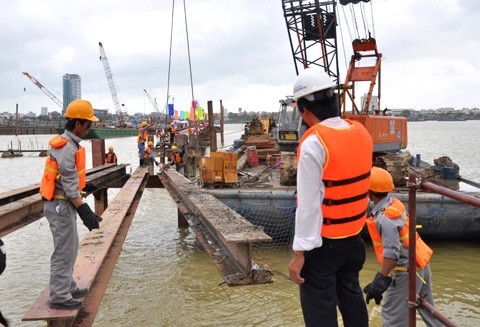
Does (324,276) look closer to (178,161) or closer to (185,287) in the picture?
(185,287)

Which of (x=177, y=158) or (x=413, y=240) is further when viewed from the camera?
(x=177, y=158)

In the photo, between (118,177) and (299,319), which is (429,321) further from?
(118,177)

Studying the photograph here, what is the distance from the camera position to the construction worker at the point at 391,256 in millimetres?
3291

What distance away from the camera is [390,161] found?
10.7 metres

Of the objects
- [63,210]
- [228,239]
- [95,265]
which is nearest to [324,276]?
[228,239]

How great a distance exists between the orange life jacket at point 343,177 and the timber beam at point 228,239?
1407 mm

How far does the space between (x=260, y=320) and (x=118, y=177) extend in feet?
24.6

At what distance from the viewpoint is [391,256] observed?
3.25 meters

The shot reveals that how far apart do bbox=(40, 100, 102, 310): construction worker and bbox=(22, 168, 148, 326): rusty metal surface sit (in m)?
0.13

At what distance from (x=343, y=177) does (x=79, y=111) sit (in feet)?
7.56

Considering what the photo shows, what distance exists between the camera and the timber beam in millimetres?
3748

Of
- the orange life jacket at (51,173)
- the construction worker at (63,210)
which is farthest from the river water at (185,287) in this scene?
the orange life jacket at (51,173)

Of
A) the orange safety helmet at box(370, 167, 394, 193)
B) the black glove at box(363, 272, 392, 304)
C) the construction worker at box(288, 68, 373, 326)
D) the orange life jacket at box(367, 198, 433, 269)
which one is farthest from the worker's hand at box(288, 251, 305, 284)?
the orange safety helmet at box(370, 167, 394, 193)

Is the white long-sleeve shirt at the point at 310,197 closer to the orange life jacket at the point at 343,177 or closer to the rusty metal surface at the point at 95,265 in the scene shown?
the orange life jacket at the point at 343,177
